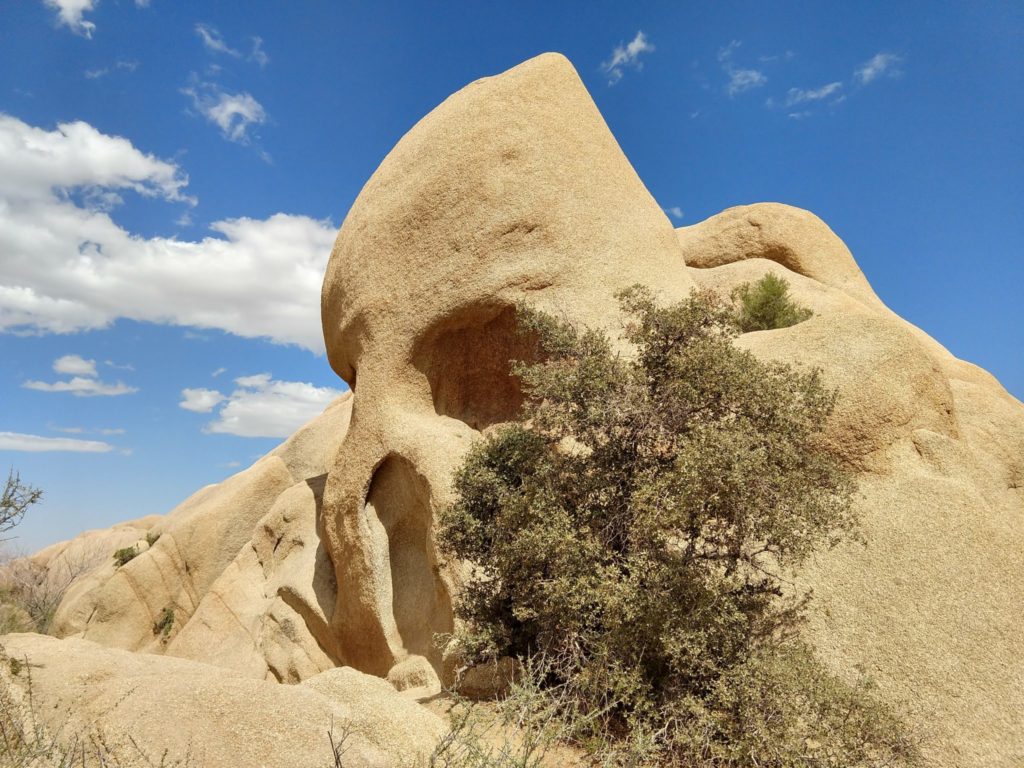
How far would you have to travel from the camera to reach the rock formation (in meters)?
8.29

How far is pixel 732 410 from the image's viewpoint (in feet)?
26.5

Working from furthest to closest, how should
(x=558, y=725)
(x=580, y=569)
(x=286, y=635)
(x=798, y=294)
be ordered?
(x=798, y=294) < (x=286, y=635) < (x=580, y=569) < (x=558, y=725)

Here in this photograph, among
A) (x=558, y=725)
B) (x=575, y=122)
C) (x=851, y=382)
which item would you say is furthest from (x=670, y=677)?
(x=575, y=122)

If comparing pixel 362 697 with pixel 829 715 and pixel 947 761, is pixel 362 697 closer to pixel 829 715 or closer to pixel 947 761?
pixel 829 715

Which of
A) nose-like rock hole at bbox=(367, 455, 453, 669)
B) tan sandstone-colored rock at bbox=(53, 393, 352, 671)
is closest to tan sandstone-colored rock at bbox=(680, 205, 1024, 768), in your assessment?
nose-like rock hole at bbox=(367, 455, 453, 669)

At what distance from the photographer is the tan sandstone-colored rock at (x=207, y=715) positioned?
5.53 meters

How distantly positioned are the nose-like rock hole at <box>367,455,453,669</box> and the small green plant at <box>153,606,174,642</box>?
11.3m

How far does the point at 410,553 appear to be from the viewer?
519 inches

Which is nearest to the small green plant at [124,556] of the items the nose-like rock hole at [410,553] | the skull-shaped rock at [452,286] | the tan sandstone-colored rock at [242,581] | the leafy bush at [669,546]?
the tan sandstone-colored rock at [242,581]

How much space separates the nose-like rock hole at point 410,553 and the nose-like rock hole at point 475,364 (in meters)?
1.57

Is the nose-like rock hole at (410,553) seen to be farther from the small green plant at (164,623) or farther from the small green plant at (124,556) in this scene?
the small green plant at (124,556)

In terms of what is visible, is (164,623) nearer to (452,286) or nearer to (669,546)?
(452,286)

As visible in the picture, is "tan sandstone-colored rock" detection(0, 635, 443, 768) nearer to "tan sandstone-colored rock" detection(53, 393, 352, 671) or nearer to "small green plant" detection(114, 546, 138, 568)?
"tan sandstone-colored rock" detection(53, 393, 352, 671)

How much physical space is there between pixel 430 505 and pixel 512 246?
4.69 metres
